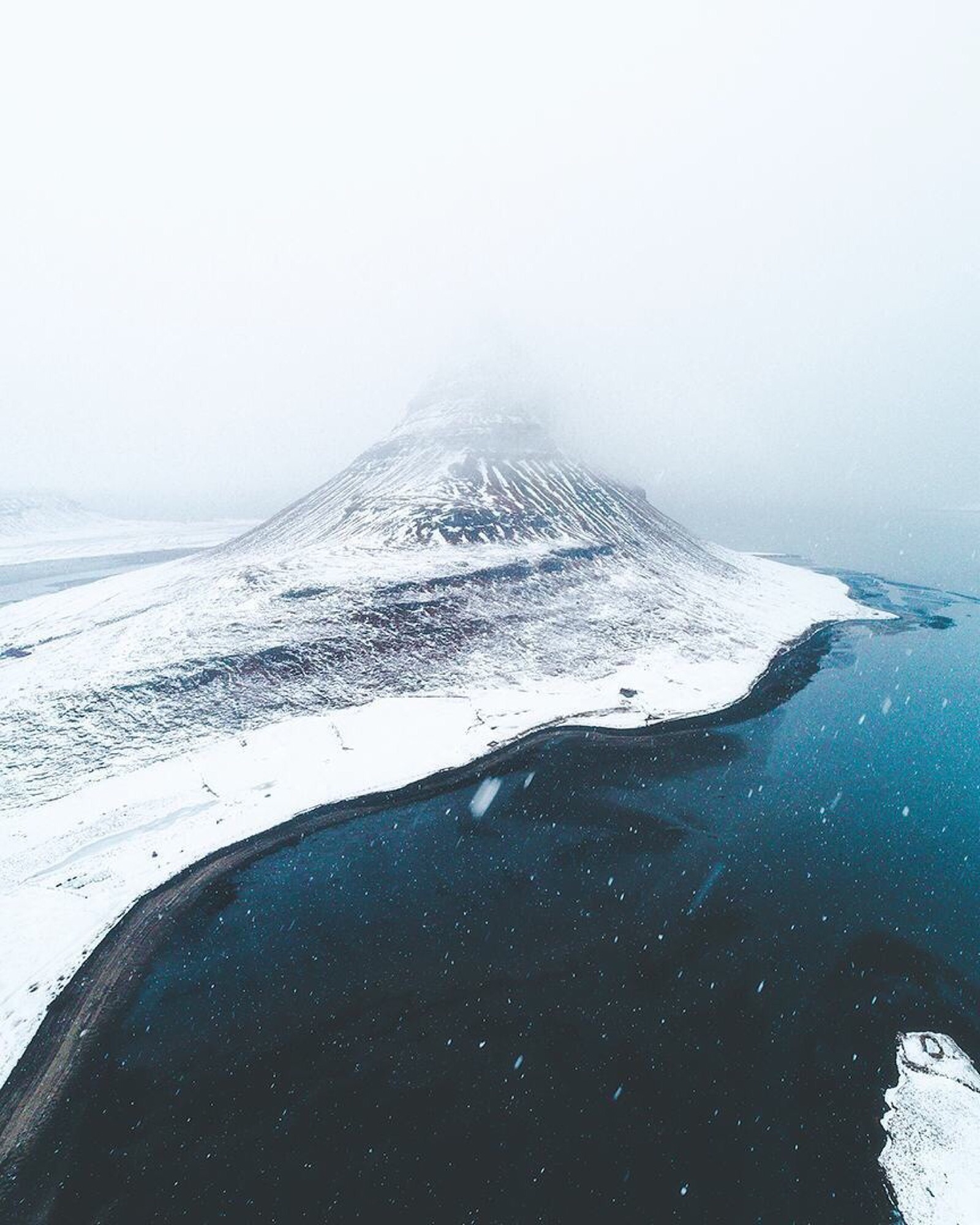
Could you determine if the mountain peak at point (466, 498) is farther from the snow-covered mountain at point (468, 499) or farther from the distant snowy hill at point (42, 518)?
the distant snowy hill at point (42, 518)

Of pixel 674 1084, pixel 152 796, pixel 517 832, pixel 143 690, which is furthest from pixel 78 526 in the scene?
pixel 674 1084

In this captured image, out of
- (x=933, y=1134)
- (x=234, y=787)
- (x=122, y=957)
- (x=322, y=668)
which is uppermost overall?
(x=322, y=668)

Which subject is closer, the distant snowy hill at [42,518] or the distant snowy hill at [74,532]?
Answer: the distant snowy hill at [74,532]

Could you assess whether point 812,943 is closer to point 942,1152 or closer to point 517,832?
point 942,1152

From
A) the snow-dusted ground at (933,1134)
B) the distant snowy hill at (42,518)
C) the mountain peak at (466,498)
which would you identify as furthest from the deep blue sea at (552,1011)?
the distant snowy hill at (42,518)

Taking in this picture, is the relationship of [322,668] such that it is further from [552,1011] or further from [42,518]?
[42,518]

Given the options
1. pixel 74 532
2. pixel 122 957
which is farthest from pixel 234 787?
pixel 74 532

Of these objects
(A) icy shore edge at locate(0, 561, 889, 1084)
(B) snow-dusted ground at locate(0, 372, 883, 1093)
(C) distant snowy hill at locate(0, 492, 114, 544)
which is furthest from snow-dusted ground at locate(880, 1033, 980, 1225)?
(C) distant snowy hill at locate(0, 492, 114, 544)
